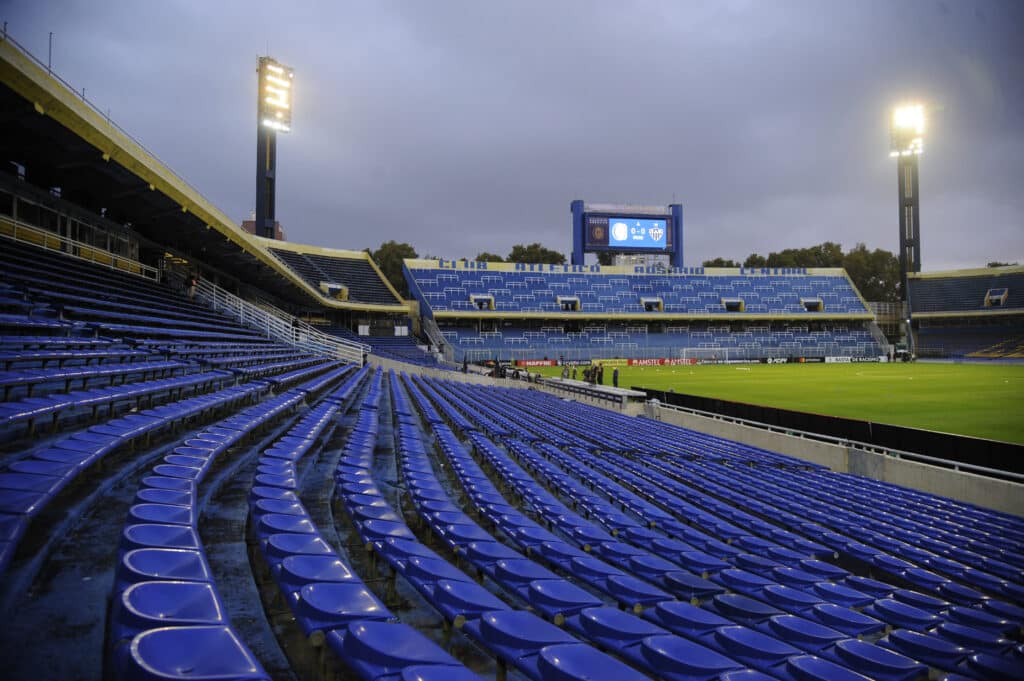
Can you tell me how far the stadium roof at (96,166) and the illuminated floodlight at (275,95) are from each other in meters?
19.6

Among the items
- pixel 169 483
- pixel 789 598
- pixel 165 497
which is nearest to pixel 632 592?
pixel 789 598

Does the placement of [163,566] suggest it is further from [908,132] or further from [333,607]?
[908,132]

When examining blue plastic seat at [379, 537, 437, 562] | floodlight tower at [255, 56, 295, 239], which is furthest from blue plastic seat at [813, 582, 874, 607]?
floodlight tower at [255, 56, 295, 239]

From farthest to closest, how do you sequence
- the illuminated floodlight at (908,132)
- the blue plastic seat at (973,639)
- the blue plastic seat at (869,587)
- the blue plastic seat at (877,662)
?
the illuminated floodlight at (908,132), the blue plastic seat at (869,587), the blue plastic seat at (973,639), the blue plastic seat at (877,662)

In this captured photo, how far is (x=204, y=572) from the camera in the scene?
2.56 metres

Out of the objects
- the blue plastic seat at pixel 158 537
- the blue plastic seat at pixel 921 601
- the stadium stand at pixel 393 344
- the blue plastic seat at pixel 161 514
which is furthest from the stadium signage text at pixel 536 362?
the blue plastic seat at pixel 158 537

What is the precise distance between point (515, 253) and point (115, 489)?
81994 millimetres

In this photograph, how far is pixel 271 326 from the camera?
2391 centimetres

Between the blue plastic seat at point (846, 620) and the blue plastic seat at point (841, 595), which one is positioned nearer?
the blue plastic seat at point (846, 620)

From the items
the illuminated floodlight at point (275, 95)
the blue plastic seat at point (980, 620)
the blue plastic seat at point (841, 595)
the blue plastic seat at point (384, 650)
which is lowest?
the blue plastic seat at point (980, 620)

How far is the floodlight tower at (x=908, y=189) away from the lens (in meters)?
61.8

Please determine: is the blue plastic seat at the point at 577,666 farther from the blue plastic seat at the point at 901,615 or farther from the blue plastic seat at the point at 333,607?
the blue plastic seat at the point at 901,615

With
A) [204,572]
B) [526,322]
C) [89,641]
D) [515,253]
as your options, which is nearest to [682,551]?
[204,572]

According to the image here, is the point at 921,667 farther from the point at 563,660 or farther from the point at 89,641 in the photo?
the point at 89,641
